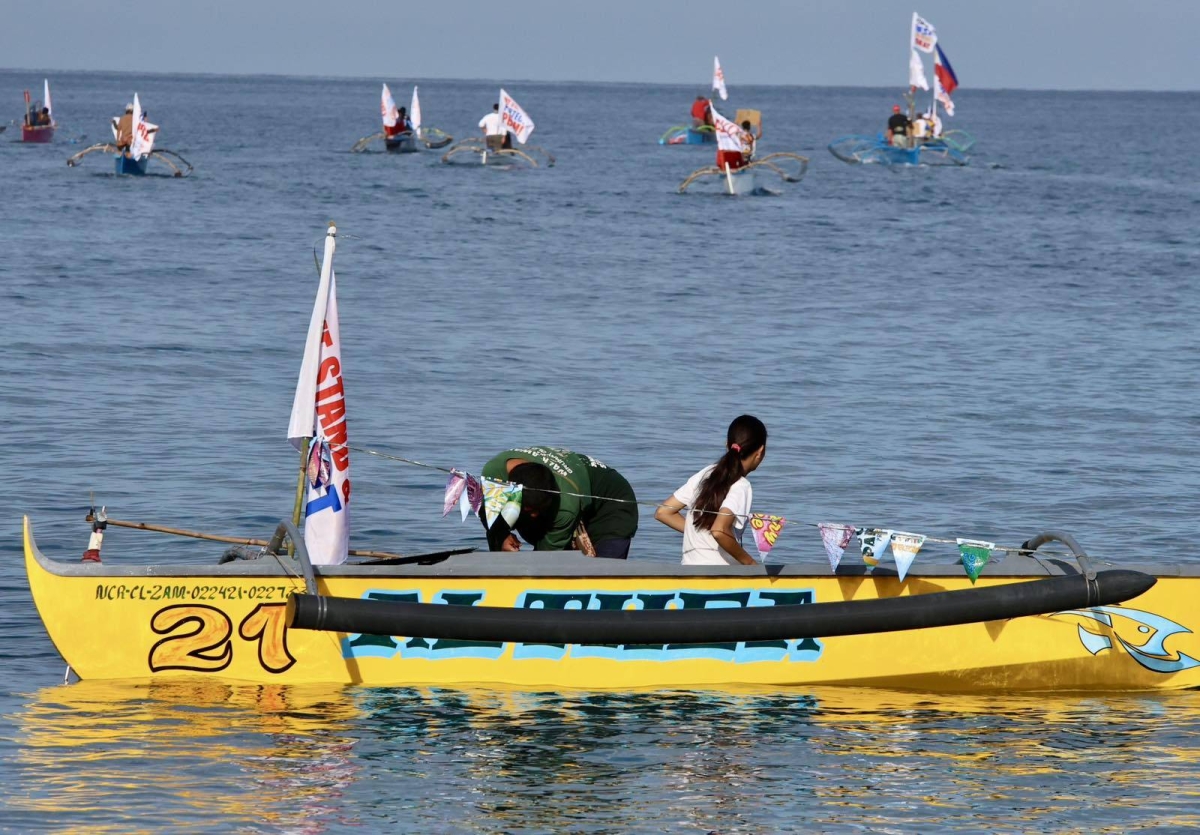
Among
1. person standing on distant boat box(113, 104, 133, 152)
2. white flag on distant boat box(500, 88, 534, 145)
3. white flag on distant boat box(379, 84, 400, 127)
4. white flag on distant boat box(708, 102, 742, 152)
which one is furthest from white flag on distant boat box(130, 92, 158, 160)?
white flag on distant boat box(708, 102, 742, 152)

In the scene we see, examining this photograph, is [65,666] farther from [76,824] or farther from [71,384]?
[71,384]

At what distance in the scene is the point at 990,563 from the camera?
36.6 feet

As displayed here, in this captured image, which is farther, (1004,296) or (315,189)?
(315,189)

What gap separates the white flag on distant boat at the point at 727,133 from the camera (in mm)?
50931

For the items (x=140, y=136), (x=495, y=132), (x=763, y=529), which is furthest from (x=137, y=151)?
(x=763, y=529)

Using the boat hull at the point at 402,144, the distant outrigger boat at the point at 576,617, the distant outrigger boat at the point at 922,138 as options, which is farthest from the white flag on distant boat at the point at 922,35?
the distant outrigger boat at the point at 576,617

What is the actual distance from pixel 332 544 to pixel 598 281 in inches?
972

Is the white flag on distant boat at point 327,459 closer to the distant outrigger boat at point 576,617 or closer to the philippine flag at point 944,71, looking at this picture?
the distant outrigger boat at point 576,617

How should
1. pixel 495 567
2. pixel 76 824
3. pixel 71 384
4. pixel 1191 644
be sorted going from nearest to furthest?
pixel 76 824 → pixel 495 567 → pixel 1191 644 → pixel 71 384

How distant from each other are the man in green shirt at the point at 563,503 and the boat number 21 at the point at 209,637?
143cm

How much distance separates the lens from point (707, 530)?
11.3 meters

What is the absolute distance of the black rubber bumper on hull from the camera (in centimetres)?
1030

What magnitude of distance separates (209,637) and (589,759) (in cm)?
248

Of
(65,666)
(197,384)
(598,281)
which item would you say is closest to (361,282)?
(598,281)
